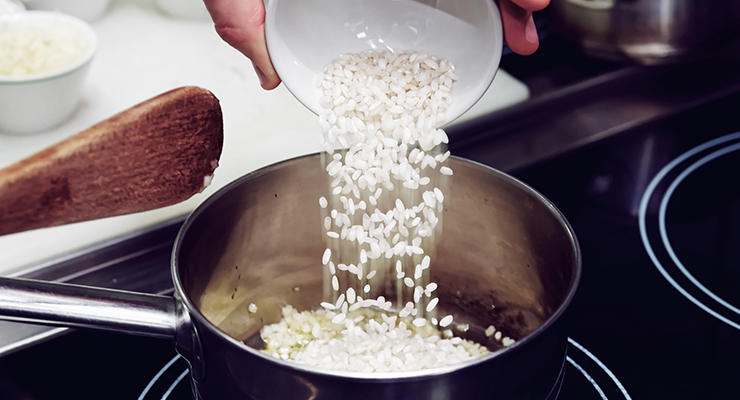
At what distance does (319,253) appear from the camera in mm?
729

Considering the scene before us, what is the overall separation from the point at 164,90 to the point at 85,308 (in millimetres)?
576

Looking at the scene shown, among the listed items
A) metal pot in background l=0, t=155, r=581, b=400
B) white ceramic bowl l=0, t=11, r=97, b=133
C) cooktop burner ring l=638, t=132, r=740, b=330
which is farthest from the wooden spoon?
cooktop burner ring l=638, t=132, r=740, b=330

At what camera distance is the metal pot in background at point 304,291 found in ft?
1.35

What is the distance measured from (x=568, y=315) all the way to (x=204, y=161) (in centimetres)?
33

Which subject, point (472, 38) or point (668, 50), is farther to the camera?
point (668, 50)

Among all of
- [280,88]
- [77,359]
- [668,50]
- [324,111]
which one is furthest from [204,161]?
[668,50]

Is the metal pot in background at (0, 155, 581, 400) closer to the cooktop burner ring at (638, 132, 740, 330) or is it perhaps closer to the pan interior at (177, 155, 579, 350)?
the pan interior at (177, 155, 579, 350)

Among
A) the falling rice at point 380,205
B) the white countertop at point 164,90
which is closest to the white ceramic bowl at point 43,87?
the white countertop at point 164,90

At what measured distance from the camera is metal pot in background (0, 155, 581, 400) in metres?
0.41

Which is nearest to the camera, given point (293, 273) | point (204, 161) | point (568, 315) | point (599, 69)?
point (568, 315)

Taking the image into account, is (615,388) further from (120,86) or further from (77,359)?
(120,86)

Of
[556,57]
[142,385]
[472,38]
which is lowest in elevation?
[142,385]

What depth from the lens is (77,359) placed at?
0.64 m

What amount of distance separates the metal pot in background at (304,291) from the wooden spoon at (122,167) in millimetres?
40
